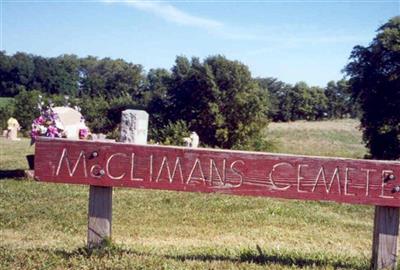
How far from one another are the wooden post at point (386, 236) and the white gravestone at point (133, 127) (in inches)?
93.6

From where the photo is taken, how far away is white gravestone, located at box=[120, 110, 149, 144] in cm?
505

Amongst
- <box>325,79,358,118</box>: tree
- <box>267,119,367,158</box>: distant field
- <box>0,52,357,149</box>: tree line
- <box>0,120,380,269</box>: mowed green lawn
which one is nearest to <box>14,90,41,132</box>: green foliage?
<box>0,52,357,149</box>: tree line

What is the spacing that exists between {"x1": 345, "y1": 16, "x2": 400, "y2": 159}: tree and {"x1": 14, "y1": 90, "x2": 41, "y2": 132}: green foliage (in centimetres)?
2560

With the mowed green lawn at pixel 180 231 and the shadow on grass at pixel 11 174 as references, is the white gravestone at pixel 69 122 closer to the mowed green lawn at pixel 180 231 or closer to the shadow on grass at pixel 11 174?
the shadow on grass at pixel 11 174

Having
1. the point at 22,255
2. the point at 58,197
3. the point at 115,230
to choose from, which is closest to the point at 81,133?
the point at 58,197

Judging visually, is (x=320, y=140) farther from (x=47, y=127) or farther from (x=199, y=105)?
(x=47, y=127)

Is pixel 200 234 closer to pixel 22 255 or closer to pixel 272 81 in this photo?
pixel 22 255

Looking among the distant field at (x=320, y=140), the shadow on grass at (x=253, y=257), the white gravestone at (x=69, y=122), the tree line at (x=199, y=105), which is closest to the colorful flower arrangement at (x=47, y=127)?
the white gravestone at (x=69, y=122)

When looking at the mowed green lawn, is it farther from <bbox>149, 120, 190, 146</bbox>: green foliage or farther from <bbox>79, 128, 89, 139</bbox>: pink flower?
<bbox>149, 120, 190, 146</bbox>: green foliage

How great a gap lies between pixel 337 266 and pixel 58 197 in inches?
257

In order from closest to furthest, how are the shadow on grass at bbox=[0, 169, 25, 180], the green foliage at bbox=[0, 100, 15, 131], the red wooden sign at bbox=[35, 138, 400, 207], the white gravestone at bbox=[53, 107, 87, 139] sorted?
1. the red wooden sign at bbox=[35, 138, 400, 207]
2. the shadow on grass at bbox=[0, 169, 25, 180]
3. the white gravestone at bbox=[53, 107, 87, 139]
4. the green foliage at bbox=[0, 100, 15, 131]

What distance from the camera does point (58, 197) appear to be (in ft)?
31.7

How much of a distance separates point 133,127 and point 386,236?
261 centimetres

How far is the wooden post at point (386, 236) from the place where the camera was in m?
4.20
